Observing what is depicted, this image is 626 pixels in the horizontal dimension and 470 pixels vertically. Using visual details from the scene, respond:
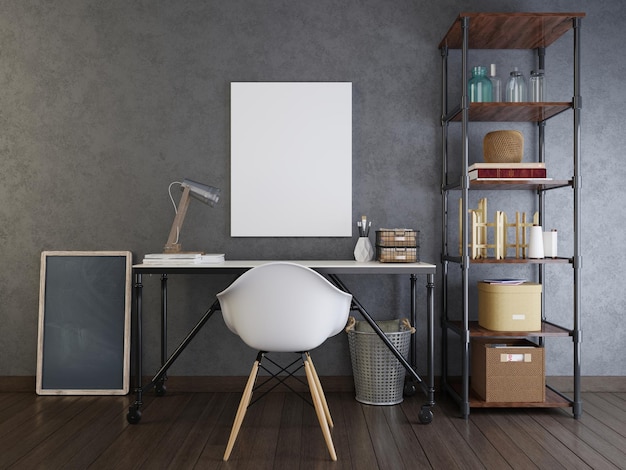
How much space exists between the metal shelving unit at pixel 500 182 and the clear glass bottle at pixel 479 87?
7cm

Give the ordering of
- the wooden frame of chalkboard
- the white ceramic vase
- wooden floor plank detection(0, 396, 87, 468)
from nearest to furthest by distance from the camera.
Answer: wooden floor plank detection(0, 396, 87, 468) < the white ceramic vase < the wooden frame of chalkboard

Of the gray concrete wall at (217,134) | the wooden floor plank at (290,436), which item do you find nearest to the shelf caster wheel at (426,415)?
the wooden floor plank at (290,436)

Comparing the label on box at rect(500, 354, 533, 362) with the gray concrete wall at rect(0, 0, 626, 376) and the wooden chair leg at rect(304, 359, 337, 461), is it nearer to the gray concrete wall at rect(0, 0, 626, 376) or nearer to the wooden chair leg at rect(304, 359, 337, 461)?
the gray concrete wall at rect(0, 0, 626, 376)

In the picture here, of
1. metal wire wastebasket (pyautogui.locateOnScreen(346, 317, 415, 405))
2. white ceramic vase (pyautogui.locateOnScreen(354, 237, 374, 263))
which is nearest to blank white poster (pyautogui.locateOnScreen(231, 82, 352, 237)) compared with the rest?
white ceramic vase (pyautogui.locateOnScreen(354, 237, 374, 263))

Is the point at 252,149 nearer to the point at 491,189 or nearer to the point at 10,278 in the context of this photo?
the point at 491,189

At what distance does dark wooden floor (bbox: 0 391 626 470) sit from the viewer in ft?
7.45

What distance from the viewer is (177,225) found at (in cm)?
305

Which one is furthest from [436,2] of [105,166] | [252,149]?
[105,166]

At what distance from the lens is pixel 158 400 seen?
3119 mm

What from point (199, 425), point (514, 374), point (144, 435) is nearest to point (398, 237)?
point (514, 374)

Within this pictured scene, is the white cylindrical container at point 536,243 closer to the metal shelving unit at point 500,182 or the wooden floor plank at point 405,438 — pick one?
the metal shelving unit at point 500,182

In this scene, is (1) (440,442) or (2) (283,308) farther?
(1) (440,442)

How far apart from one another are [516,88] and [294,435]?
2237 millimetres

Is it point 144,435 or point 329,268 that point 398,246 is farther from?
point 144,435
